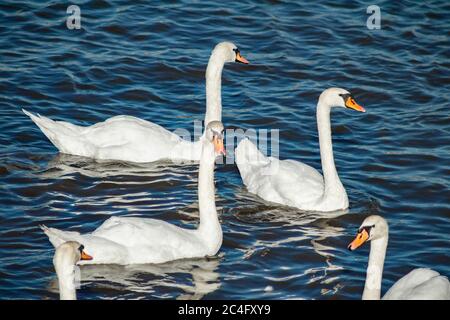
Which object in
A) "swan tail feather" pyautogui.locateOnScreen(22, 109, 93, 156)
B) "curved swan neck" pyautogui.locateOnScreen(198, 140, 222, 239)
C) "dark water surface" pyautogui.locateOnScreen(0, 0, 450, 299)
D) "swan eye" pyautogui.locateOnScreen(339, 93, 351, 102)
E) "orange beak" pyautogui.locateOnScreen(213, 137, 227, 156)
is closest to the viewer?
"dark water surface" pyautogui.locateOnScreen(0, 0, 450, 299)

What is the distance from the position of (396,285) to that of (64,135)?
18.5 ft

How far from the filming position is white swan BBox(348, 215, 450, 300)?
9281mm

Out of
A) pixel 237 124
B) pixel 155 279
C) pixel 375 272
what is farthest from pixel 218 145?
pixel 237 124

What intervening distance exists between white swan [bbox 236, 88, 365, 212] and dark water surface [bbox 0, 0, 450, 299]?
0.58ft

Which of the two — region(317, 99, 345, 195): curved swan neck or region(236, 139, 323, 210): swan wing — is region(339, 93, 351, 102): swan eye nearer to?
region(317, 99, 345, 195): curved swan neck

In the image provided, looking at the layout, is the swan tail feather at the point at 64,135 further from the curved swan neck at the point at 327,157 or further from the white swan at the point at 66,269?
the white swan at the point at 66,269

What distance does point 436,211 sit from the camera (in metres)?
12.8

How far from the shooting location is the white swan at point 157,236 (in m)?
10.5

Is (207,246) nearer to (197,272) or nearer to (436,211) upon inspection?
(197,272)

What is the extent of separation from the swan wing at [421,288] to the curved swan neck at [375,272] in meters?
0.15

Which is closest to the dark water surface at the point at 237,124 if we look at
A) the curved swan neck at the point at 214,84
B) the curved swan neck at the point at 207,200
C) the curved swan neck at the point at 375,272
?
the curved swan neck at the point at 207,200

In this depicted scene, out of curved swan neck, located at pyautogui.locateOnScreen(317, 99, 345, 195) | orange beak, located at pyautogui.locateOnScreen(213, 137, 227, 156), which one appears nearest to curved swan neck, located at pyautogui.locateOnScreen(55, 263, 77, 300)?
orange beak, located at pyautogui.locateOnScreen(213, 137, 227, 156)

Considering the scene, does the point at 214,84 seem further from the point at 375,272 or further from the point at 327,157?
the point at 375,272

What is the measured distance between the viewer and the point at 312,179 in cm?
1318
